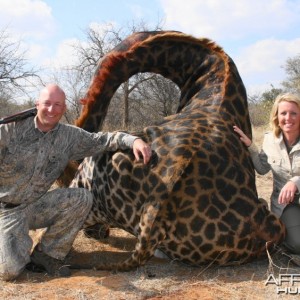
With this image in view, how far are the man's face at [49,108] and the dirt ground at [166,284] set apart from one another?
1.31m

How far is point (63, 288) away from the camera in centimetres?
385

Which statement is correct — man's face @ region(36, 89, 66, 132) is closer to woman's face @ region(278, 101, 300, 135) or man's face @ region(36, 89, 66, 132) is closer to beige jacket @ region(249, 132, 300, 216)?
beige jacket @ region(249, 132, 300, 216)

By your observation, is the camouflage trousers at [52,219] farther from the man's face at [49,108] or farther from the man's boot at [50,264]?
the man's face at [49,108]

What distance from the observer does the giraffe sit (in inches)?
161

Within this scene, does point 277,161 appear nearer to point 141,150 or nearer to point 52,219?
point 141,150

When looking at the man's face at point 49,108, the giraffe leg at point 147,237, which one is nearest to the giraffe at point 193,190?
the giraffe leg at point 147,237

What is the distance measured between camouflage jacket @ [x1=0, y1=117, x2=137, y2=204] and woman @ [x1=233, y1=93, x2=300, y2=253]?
1367 mm

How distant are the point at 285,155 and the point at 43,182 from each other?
89.2 inches

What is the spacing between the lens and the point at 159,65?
5.91m

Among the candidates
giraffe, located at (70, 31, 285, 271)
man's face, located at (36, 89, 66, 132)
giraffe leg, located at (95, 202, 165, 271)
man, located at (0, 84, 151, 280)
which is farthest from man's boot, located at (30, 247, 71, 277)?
man's face, located at (36, 89, 66, 132)

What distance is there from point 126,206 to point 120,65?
2013mm

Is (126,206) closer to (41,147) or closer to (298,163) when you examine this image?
(41,147)

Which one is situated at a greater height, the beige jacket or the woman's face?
the woman's face

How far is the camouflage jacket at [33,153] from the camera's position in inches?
168
